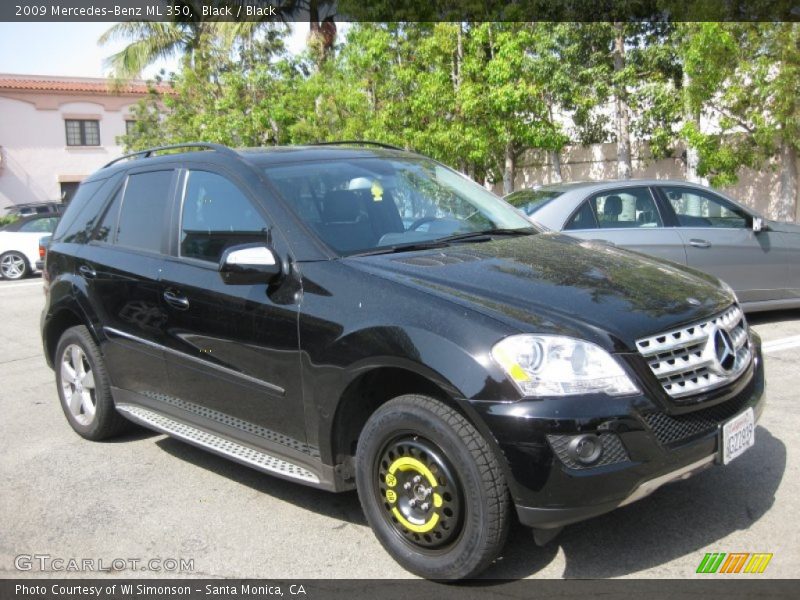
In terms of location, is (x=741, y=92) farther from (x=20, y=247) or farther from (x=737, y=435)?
(x=20, y=247)

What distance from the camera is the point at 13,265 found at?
1884 centimetres

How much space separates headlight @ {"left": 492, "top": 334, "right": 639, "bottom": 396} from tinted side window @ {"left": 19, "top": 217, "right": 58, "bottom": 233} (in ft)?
59.2

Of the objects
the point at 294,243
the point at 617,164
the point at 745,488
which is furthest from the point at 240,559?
the point at 617,164

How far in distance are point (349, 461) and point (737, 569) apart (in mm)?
1702

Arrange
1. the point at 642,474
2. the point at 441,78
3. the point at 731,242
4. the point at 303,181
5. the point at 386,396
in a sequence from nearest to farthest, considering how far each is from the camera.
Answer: the point at 642,474 < the point at 386,396 < the point at 303,181 < the point at 731,242 < the point at 441,78

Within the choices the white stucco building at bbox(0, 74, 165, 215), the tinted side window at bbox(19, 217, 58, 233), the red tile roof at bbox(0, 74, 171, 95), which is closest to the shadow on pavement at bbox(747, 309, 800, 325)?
the tinted side window at bbox(19, 217, 58, 233)

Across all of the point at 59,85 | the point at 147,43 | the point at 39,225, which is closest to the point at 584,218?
the point at 39,225

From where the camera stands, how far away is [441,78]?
49.0ft

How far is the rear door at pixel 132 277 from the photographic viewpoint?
15.5 ft

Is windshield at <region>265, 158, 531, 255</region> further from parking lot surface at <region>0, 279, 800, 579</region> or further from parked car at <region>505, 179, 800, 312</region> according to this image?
parked car at <region>505, 179, 800, 312</region>

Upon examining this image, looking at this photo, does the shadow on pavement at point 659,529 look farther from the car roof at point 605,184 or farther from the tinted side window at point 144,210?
the car roof at point 605,184

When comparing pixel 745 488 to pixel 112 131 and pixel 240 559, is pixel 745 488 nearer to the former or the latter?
pixel 240 559

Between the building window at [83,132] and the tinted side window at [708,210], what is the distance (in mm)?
36026

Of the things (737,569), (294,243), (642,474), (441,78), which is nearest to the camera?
(642,474)
